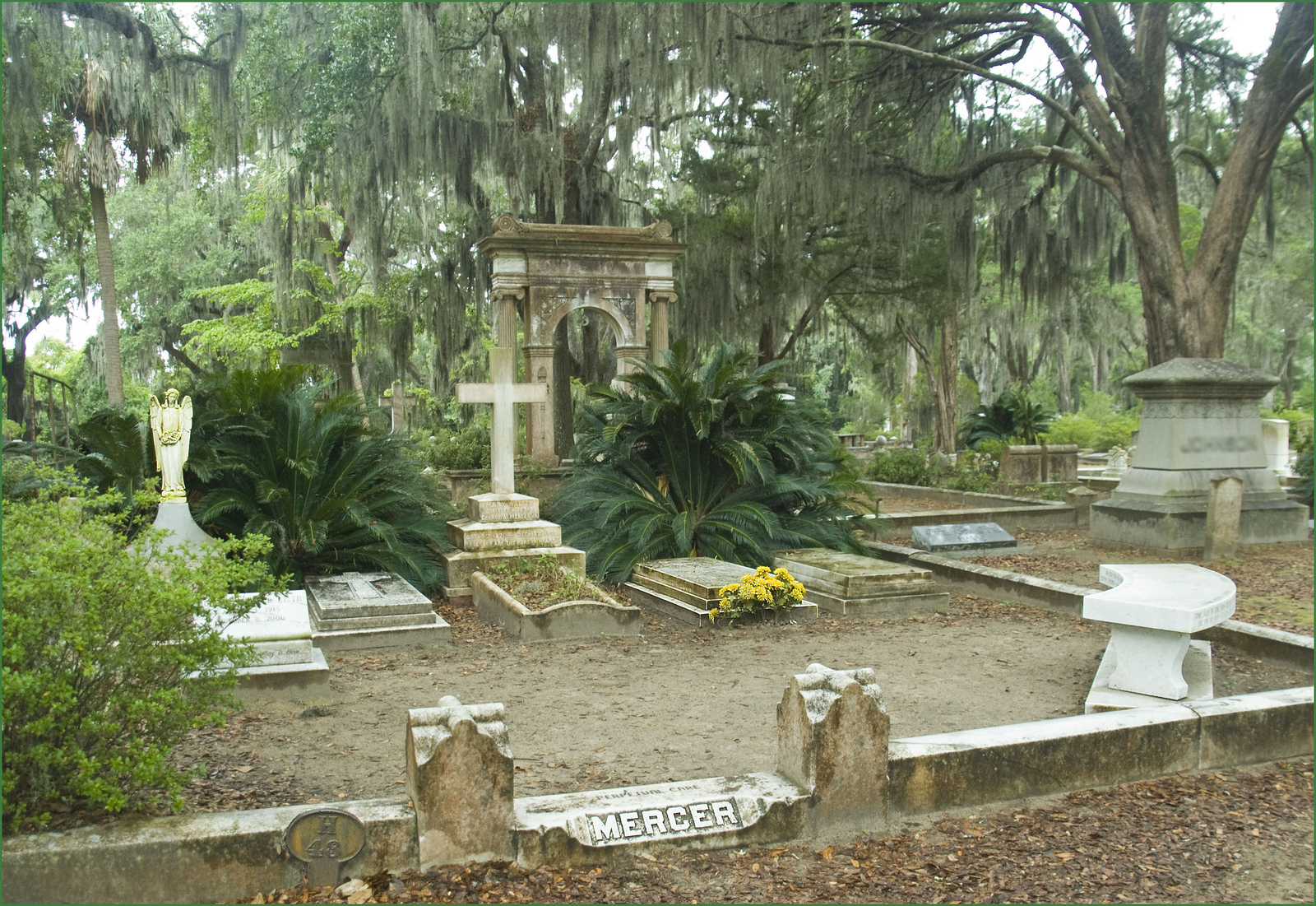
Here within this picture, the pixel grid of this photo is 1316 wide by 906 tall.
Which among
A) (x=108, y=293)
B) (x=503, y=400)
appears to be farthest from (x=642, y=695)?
(x=108, y=293)

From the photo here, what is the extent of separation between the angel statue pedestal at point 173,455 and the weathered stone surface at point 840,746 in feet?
15.9

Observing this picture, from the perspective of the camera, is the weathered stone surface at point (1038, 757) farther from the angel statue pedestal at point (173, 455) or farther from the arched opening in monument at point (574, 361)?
the arched opening in monument at point (574, 361)

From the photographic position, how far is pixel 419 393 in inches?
1115

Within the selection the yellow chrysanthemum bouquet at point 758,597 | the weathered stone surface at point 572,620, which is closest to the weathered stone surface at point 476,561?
the weathered stone surface at point 572,620

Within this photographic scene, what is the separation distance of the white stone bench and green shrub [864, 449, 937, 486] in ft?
42.5

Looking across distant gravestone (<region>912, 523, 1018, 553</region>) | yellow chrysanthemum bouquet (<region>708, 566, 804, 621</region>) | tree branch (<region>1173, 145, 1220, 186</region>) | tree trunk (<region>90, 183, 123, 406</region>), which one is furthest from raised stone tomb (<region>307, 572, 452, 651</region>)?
tree branch (<region>1173, 145, 1220, 186</region>)

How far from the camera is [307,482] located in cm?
834

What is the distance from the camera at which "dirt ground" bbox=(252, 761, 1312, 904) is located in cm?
315

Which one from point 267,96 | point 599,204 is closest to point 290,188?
point 267,96

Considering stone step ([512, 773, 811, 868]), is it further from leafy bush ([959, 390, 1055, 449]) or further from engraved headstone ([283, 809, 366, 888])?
leafy bush ([959, 390, 1055, 449])

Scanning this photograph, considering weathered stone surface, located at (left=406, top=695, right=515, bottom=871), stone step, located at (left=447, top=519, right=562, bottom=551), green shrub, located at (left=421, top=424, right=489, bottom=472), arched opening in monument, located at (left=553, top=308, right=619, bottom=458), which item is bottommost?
weathered stone surface, located at (left=406, top=695, right=515, bottom=871)

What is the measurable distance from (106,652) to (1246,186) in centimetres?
1268

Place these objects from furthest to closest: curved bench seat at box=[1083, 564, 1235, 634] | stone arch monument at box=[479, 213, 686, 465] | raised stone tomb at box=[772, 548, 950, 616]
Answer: stone arch monument at box=[479, 213, 686, 465] < raised stone tomb at box=[772, 548, 950, 616] < curved bench seat at box=[1083, 564, 1235, 634]

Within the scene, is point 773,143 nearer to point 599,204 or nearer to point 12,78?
point 599,204
